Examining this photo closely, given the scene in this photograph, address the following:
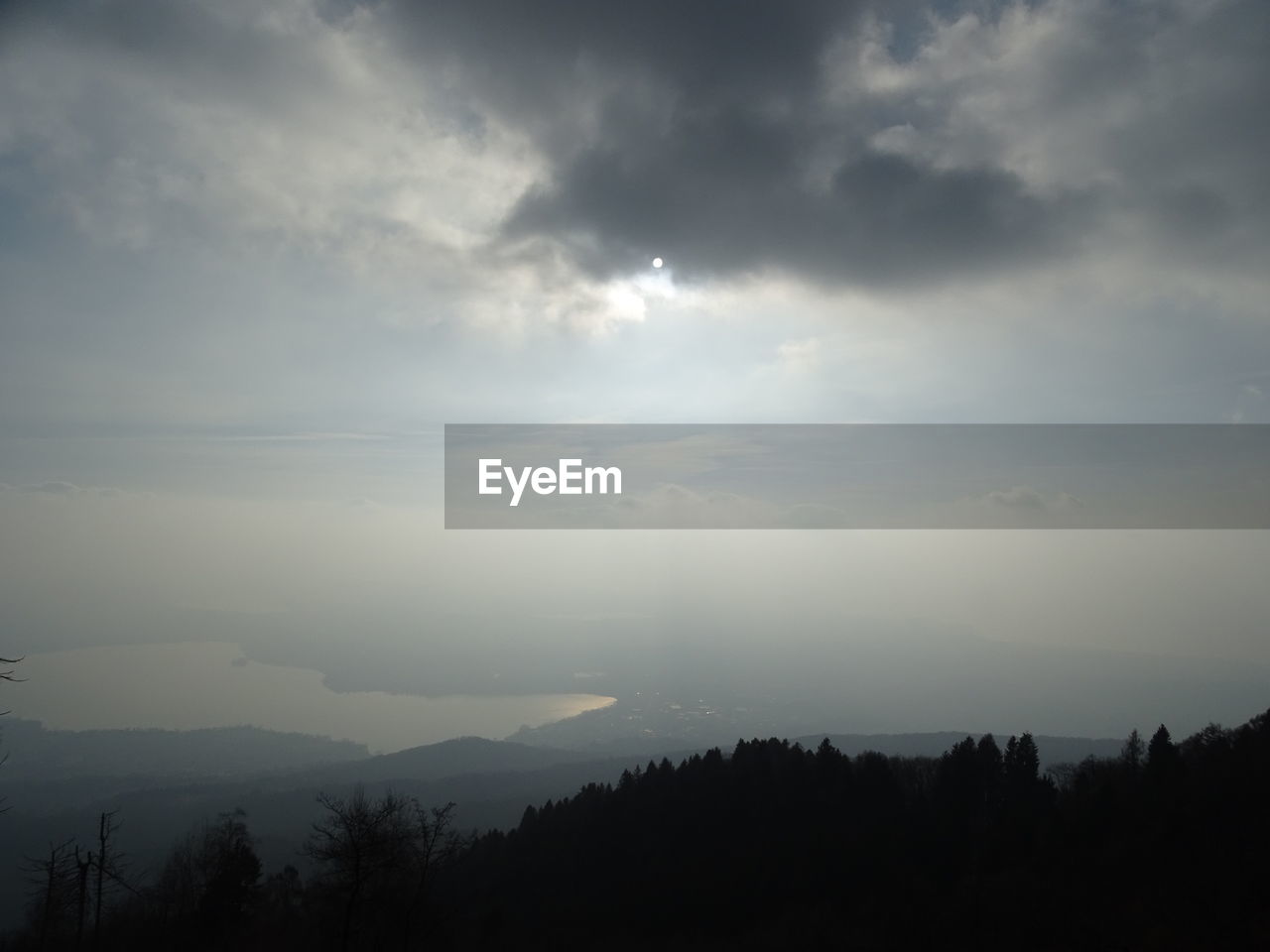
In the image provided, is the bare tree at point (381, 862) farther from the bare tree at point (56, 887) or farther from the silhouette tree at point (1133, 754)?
the silhouette tree at point (1133, 754)

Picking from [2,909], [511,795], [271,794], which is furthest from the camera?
[271,794]

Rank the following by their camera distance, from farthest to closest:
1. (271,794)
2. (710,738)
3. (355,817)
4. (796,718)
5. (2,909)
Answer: (796,718) < (710,738) < (271,794) < (2,909) < (355,817)

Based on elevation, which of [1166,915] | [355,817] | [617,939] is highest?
[355,817]

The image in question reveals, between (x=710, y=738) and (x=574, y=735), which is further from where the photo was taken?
(x=574, y=735)

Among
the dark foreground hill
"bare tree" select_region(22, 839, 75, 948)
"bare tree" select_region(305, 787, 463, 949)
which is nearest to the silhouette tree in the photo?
the dark foreground hill

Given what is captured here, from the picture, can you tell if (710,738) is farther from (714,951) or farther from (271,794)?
(714,951)

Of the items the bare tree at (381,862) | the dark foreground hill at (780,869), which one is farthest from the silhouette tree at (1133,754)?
the bare tree at (381,862)

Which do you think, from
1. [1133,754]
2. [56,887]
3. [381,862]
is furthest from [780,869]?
[1133,754]

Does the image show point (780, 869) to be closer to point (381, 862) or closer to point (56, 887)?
point (381, 862)

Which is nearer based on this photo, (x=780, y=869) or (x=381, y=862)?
(x=381, y=862)

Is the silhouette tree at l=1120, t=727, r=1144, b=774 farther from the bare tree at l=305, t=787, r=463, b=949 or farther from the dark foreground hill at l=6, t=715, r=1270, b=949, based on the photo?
the bare tree at l=305, t=787, r=463, b=949

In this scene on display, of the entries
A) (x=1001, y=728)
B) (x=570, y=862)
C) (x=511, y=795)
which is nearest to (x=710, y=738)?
(x=511, y=795)
